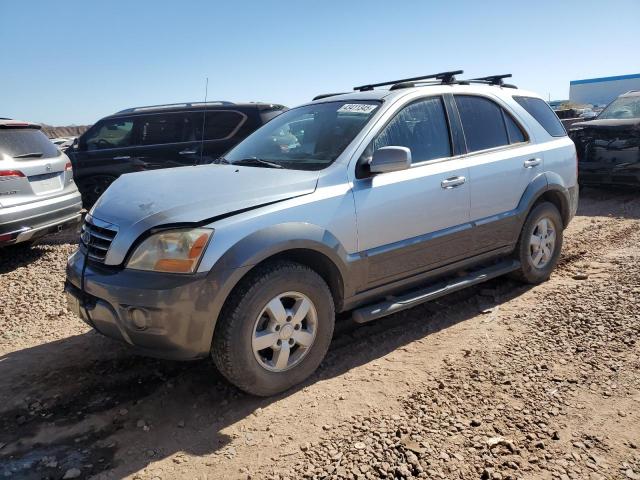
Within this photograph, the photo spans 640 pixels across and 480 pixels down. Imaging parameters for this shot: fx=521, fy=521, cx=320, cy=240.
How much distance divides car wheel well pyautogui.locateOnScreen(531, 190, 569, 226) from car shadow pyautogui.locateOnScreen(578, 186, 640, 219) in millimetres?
3472

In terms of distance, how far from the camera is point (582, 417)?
2936mm

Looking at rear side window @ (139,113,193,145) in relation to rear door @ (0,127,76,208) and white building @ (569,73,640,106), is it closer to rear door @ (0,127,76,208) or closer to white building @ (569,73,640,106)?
rear door @ (0,127,76,208)

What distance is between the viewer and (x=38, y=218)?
6039 millimetres

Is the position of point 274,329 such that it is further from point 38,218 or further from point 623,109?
point 623,109

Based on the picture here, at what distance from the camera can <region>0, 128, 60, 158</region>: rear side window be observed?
19.7 ft

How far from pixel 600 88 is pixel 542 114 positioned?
56754mm

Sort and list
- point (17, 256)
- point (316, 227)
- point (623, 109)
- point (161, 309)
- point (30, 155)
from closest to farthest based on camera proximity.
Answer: point (161, 309)
point (316, 227)
point (30, 155)
point (17, 256)
point (623, 109)

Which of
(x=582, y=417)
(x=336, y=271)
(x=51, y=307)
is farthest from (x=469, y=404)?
(x=51, y=307)

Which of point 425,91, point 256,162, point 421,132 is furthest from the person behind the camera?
point 425,91

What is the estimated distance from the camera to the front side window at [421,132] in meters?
3.84

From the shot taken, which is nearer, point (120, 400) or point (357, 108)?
point (120, 400)

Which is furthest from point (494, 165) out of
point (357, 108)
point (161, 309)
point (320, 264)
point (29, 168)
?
point (29, 168)

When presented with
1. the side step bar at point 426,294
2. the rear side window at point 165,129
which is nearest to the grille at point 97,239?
the side step bar at point 426,294

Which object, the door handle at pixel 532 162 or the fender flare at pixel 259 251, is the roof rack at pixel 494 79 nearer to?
the door handle at pixel 532 162
